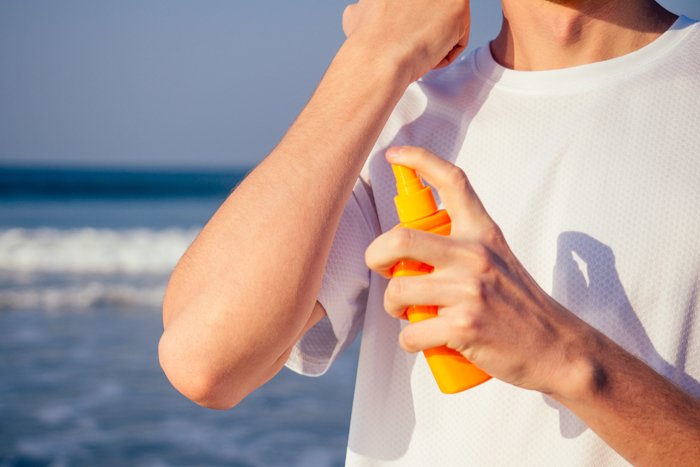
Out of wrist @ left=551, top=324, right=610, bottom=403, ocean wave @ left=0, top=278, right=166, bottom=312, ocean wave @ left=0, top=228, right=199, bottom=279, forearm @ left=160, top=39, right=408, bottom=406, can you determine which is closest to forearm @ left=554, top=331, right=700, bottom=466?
wrist @ left=551, top=324, right=610, bottom=403

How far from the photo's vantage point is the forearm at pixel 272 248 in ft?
3.06

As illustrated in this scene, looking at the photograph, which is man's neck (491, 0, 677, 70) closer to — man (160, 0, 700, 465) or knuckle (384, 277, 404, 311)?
man (160, 0, 700, 465)

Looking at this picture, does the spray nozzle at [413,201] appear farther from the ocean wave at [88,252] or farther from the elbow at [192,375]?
the ocean wave at [88,252]

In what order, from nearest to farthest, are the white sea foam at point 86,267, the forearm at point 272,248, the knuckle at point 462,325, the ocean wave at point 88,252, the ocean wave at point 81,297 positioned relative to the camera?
the knuckle at point 462,325 < the forearm at point 272,248 < the ocean wave at point 81,297 < the white sea foam at point 86,267 < the ocean wave at point 88,252

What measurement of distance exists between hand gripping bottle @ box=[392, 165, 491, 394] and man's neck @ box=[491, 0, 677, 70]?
16.5 inches

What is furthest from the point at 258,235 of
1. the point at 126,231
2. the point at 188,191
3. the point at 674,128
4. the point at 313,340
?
the point at 188,191

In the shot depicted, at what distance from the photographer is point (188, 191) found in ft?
72.5

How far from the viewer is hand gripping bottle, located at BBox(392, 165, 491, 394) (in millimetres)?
755

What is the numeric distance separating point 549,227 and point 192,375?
496 millimetres

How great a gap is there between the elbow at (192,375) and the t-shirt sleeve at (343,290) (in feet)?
0.57

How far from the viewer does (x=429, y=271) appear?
75 cm

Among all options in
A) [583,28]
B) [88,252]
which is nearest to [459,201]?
[583,28]

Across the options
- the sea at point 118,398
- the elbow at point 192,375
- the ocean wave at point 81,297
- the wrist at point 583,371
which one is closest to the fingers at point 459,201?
the wrist at point 583,371

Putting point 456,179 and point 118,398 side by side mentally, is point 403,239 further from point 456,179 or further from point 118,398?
point 118,398
